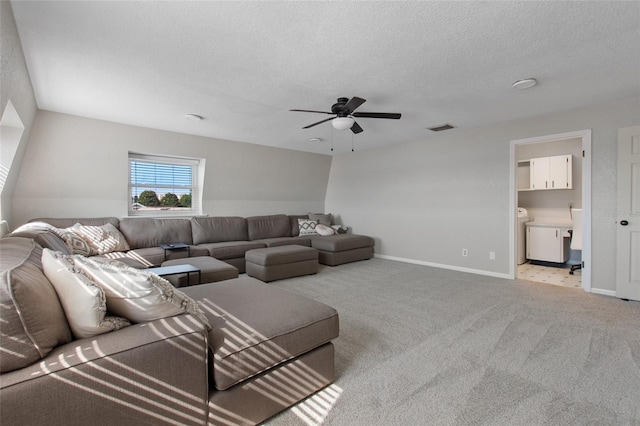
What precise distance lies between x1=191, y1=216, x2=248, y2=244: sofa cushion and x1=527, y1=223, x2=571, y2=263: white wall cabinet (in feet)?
17.7

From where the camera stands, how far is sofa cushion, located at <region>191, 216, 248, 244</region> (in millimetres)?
5113

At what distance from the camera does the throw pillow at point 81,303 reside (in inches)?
48.2

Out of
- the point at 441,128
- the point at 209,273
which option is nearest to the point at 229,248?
the point at 209,273

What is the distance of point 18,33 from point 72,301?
2.13 m

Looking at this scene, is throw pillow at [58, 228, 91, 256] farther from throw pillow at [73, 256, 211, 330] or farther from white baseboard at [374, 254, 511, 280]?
white baseboard at [374, 254, 511, 280]

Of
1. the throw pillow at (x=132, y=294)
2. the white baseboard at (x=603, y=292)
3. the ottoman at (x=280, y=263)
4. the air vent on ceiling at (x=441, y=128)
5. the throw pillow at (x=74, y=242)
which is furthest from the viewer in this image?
the air vent on ceiling at (x=441, y=128)

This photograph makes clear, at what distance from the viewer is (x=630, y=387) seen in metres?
1.86

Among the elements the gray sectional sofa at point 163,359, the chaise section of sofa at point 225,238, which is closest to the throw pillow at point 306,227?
the chaise section of sofa at point 225,238

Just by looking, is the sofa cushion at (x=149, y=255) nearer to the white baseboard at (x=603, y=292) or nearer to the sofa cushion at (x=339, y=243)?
the sofa cushion at (x=339, y=243)

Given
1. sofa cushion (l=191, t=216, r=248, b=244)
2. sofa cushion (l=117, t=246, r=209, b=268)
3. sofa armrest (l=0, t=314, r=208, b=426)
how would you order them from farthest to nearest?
sofa cushion (l=191, t=216, r=248, b=244), sofa cushion (l=117, t=246, r=209, b=268), sofa armrest (l=0, t=314, r=208, b=426)

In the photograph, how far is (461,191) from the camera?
5051mm

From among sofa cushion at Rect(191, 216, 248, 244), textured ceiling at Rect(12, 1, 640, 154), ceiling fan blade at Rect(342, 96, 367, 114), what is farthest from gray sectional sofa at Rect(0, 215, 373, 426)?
sofa cushion at Rect(191, 216, 248, 244)

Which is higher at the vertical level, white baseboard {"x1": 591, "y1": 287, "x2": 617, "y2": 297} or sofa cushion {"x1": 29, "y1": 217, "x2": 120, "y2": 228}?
sofa cushion {"x1": 29, "y1": 217, "x2": 120, "y2": 228}

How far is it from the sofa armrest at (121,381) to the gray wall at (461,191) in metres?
4.67
